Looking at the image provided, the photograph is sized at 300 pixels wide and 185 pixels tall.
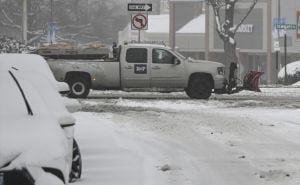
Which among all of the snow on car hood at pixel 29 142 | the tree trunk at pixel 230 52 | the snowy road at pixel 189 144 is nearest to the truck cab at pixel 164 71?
the snowy road at pixel 189 144

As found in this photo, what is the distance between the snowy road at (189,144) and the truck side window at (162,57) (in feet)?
9.72

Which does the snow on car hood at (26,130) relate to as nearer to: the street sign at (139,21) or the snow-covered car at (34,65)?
the snow-covered car at (34,65)

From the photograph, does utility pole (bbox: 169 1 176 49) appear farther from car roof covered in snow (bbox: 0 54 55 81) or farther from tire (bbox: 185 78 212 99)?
car roof covered in snow (bbox: 0 54 55 81)

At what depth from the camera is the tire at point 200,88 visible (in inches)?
845

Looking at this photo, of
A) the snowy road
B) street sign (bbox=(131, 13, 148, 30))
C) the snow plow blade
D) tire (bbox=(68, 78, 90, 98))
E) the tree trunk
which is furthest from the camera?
the tree trunk

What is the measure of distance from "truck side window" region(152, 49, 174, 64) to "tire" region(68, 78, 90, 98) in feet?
7.35

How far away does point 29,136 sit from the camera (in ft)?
18.0

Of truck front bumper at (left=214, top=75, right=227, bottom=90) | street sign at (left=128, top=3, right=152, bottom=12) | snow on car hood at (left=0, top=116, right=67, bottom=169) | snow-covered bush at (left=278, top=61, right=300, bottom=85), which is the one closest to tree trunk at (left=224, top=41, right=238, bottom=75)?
snow-covered bush at (left=278, top=61, right=300, bottom=85)

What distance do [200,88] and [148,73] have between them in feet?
5.55

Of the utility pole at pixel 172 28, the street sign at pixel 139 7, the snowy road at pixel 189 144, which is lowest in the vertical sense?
the snowy road at pixel 189 144

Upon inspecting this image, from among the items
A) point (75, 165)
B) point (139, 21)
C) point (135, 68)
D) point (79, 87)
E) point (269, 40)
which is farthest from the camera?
point (269, 40)

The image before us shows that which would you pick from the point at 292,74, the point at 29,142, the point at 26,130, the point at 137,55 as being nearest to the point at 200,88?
the point at 137,55

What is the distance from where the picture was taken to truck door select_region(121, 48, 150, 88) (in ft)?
70.1

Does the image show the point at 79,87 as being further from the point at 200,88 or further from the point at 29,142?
the point at 29,142
